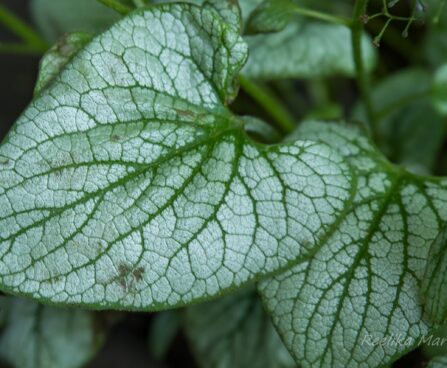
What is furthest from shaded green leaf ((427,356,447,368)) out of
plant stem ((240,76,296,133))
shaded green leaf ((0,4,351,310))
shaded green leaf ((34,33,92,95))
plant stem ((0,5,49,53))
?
plant stem ((0,5,49,53))

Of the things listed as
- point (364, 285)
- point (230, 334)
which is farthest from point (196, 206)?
point (230, 334)

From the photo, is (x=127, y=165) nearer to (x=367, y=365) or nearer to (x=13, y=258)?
(x=13, y=258)

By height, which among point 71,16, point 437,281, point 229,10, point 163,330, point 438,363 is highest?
point 71,16

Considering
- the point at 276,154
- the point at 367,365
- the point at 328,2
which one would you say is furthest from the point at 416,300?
the point at 328,2

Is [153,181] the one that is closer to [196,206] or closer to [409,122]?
[196,206]

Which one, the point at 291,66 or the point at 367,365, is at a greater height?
the point at 291,66

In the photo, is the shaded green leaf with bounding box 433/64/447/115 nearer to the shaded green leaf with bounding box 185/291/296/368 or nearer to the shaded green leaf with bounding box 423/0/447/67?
the shaded green leaf with bounding box 423/0/447/67
